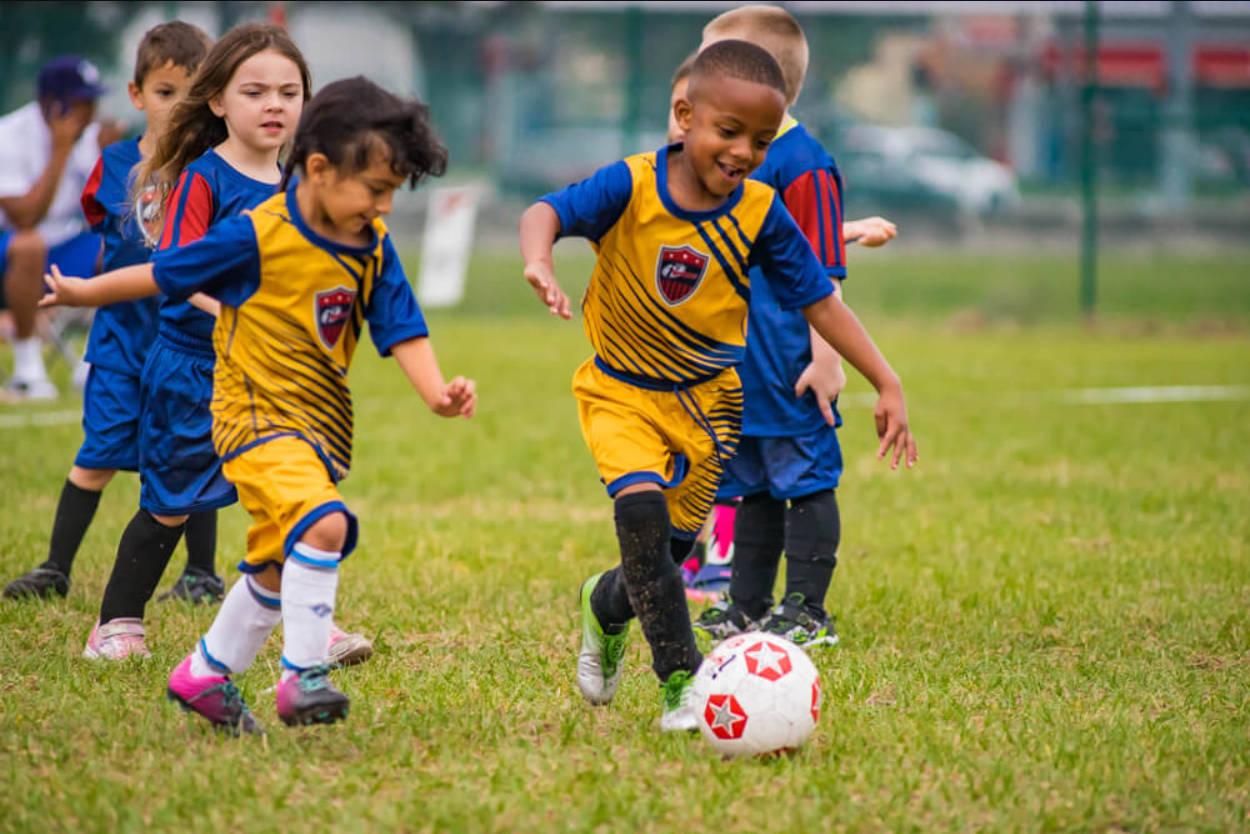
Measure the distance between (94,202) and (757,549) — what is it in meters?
2.24

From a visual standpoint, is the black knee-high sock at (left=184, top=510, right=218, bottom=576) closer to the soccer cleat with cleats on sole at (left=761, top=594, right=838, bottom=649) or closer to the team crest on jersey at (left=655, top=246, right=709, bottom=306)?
the soccer cleat with cleats on sole at (left=761, top=594, right=838, bottom=649)

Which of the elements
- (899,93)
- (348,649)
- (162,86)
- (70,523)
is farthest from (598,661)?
(899,93)

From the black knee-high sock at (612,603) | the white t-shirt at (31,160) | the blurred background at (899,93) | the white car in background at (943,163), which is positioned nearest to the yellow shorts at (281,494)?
the black knee-high sock at (612,603)

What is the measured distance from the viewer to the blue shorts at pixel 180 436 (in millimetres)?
4340

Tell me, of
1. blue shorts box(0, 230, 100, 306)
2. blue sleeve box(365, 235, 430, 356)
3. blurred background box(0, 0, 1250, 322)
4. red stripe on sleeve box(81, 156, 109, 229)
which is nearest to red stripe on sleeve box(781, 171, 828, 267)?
blue sleeve box(365, 235, 430, 356)

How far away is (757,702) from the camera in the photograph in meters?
3.60

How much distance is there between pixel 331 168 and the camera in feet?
11.4

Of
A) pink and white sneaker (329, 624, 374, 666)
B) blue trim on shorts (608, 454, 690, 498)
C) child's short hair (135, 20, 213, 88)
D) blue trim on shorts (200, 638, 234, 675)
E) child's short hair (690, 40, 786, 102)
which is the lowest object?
pink and white sneaker (329, 624, 374, 666)

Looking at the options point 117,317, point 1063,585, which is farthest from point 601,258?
point 1063,585

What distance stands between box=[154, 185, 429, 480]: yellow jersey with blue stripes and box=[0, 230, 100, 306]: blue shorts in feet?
20.8

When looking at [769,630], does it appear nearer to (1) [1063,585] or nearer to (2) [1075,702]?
(2) [1075,702]

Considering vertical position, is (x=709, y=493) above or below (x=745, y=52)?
below

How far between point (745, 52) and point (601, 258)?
59 cm

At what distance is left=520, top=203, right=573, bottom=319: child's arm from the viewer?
354cm
